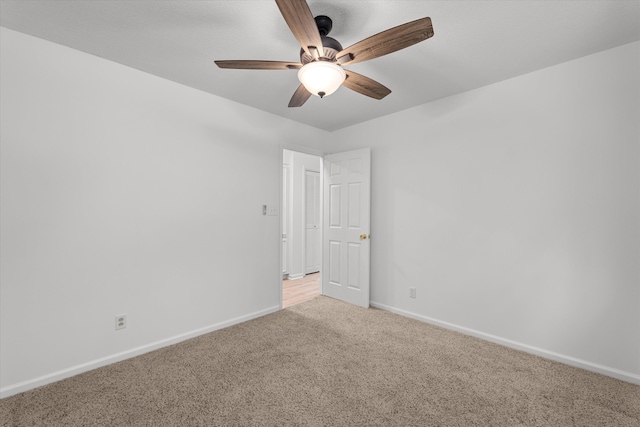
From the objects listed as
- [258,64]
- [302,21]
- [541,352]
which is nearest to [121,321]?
[258,64]

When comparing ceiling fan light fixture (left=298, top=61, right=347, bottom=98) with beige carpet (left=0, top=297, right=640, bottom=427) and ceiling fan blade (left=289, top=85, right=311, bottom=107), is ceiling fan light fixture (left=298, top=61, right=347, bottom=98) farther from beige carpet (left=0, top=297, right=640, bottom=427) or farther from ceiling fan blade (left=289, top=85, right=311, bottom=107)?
beige carpet (left=0, top=297, right=640, bottom=427)

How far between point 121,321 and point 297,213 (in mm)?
3389

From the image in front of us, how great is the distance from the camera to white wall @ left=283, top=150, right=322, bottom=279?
530 centimetres

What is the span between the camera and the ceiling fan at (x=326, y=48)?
1338 millimetres

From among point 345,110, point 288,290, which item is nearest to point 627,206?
point 345,110

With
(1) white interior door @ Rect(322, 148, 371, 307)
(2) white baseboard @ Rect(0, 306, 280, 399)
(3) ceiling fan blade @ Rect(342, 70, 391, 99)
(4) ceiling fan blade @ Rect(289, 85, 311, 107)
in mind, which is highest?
(3) ceiling fan blade @ Rect(342, 70, 391, 99)

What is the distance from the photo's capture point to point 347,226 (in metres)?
3.90

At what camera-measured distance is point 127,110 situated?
241cm

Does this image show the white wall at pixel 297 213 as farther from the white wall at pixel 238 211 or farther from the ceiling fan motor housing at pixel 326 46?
the ceiling fan motor housing at pixel 326 46

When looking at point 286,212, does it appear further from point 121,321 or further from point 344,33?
point 344,33

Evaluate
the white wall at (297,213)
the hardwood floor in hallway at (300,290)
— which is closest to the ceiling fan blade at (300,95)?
the hardwood floor in hallway at (300,290)

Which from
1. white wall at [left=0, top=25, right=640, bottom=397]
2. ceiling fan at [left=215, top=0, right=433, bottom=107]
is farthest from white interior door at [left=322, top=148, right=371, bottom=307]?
ceiling fan at [left=215, top=0, right=433, bottom=107]

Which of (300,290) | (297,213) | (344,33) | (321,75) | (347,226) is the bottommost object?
(300,290)

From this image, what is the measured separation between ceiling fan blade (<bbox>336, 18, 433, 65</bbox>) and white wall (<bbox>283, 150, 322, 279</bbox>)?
3.65 metres
